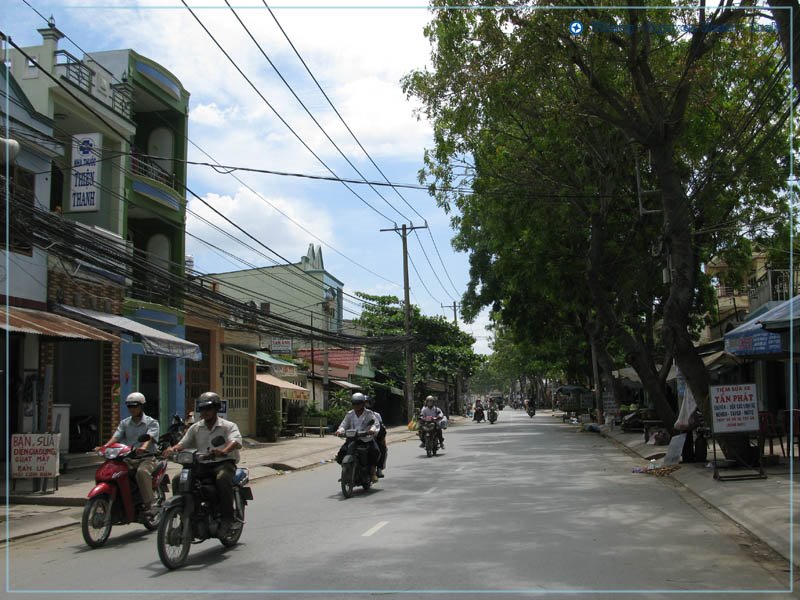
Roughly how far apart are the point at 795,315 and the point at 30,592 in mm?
10942

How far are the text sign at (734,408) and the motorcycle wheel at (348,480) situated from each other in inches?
238

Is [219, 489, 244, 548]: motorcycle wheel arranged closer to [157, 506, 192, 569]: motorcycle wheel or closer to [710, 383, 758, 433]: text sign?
[157, 506, 192, 569]: motorcycle wheel

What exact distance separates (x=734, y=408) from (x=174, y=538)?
9.40m

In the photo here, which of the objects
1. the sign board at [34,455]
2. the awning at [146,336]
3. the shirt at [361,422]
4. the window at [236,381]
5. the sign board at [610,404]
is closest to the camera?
the sign board at [34,455]

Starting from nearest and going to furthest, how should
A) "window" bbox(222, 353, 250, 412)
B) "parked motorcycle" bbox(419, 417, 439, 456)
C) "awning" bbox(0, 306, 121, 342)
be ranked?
"awning" bbox(0, 306, 121, 342), "parked motorcycle" bbox(419, 417, 439, 456), "window" bbox(222, 353, 250, 412)

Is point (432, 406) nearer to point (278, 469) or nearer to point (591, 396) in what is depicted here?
point (278, 469)

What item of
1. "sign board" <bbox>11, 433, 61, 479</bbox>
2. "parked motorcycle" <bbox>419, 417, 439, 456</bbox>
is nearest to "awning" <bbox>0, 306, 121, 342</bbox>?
"sign board" <bbox>11, 433, 61, 479</bbox>

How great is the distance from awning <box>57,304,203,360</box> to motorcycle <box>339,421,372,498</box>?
5.46 m

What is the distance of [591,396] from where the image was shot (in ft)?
159

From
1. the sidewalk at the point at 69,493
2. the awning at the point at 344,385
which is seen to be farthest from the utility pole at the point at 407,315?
the sidewalk at the point at 69,493

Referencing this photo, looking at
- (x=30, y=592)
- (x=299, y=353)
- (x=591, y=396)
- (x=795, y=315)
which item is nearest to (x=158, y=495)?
(x=30, y=592)

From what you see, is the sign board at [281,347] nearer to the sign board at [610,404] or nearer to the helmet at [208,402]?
the sign board at [610,404]

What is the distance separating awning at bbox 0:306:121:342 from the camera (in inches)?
469

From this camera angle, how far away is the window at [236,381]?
26781 millimetres
